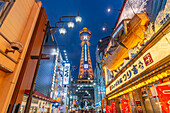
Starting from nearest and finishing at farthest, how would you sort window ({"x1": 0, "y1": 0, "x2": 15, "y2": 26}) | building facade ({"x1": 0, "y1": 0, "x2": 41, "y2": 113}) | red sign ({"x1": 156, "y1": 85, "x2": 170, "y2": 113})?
1. red sign ({"x1": 156, "y1": 85, "x2": 170, "y2": 113})
2. building facade ({"x1": 0, "y1": 0, "x2": 41, "y2": 113})
3. window ({"x1": 0, "y1": 0, "x2": 15, "y2": 26})

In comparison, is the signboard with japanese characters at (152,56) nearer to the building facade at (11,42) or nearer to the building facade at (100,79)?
the building facade at (11,42)

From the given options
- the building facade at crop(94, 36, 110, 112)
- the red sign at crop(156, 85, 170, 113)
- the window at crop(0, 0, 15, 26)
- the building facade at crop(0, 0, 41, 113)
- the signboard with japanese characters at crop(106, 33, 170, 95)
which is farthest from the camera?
the building facade at crop(94, 36, 110, 112)

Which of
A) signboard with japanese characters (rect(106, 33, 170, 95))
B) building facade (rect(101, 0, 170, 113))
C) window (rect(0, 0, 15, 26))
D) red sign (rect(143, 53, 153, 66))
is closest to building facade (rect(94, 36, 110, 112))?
building facade (rect(101, 0, 170, 113))

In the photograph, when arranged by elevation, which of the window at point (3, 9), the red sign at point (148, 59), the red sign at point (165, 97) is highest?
the window at point (3, 9)

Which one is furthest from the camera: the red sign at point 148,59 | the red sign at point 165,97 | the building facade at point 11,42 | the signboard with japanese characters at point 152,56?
the building facade at point 11,42

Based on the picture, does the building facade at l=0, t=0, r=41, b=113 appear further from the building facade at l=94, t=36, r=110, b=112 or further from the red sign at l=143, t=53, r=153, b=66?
the building facade at l=94, t=36, r=110, b=112

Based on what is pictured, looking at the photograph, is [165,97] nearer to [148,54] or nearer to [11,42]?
[148,54]

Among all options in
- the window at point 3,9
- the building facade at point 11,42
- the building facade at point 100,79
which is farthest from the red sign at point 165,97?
the building facade at point 100,79

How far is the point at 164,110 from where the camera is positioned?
2684 mm

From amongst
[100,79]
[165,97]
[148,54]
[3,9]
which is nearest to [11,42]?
[3,9]

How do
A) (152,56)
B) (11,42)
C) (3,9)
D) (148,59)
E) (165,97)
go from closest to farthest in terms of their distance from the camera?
1. (165,97)
2. (152,56)
3. (148,59)
4. (11,42)
5. (3,9)

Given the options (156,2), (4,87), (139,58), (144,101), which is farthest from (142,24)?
(4,87)

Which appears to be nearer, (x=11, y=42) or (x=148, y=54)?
(x=148, y=54)

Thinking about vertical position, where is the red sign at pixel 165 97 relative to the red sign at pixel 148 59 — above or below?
below
